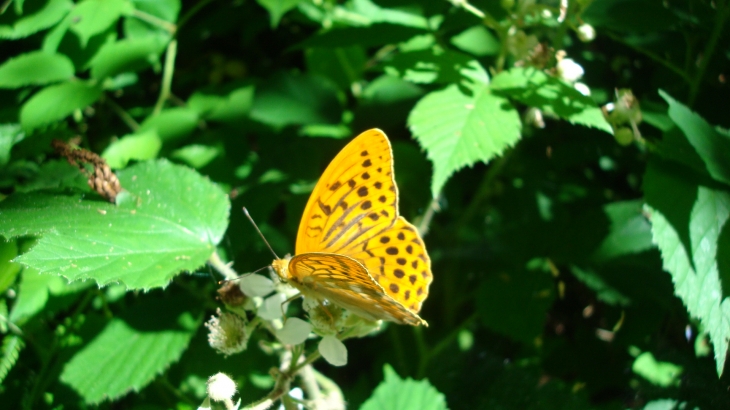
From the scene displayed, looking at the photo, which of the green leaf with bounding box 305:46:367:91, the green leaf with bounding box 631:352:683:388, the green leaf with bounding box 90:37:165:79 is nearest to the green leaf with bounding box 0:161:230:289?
the green leaf with bounding box 90:37:165:79

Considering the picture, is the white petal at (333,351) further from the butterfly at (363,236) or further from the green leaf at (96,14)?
Answer: the green leaf at (96,14)

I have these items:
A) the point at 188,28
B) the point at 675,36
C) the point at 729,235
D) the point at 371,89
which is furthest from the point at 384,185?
the point at 188,28

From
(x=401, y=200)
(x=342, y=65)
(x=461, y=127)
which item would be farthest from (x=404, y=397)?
(x=342, y=65)

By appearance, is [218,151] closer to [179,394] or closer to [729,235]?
[179,394]

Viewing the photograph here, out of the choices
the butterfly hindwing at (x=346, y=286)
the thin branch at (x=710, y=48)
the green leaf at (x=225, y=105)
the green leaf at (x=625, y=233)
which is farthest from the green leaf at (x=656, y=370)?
the green leaf at (x=225, y=105)

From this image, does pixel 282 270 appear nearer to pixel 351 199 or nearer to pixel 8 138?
pixel 351 199

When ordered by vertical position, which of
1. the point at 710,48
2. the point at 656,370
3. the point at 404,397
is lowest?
the point at 656,370

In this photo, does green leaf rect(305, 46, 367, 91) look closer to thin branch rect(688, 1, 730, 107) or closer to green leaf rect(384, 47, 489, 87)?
green leaf rect(384, 47, 489, 87)
